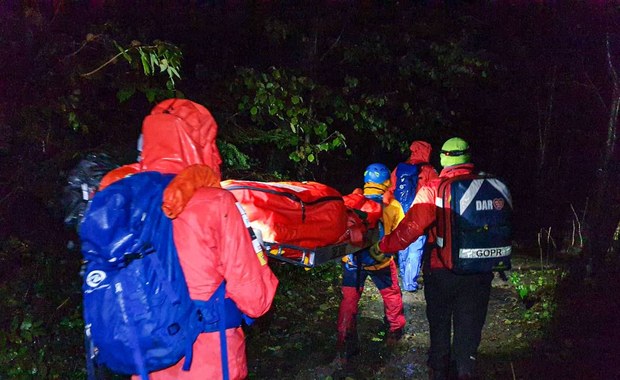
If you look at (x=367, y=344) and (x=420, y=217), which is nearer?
(x=420, y=217)

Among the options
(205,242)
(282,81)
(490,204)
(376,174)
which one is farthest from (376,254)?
(205,242)

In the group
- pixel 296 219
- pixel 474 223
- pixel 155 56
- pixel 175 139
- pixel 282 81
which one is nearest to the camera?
pixel 175 139

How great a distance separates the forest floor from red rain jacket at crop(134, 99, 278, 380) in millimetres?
3113

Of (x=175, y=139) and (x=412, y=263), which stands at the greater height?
(x=175, y=139)

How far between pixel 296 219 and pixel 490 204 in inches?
63.6

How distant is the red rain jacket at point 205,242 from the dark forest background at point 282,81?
1.86 m

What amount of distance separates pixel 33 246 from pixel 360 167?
8.56m

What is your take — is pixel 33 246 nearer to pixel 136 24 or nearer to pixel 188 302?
pixel 136 24

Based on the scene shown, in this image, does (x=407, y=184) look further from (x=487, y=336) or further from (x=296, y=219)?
(x=296, y=219)

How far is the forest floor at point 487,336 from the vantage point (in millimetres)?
5223

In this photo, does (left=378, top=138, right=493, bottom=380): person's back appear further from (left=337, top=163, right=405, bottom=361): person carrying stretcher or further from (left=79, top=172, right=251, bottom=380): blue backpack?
(left=79, top=172, right=251, bottom=380): blue backpack

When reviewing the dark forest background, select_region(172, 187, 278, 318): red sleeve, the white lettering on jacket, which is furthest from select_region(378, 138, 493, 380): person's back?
the dark forest background

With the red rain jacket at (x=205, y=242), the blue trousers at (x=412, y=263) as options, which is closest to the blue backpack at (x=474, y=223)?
the red rain jacket at (x=205, y=242)

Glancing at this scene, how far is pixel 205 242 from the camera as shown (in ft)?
7.07
